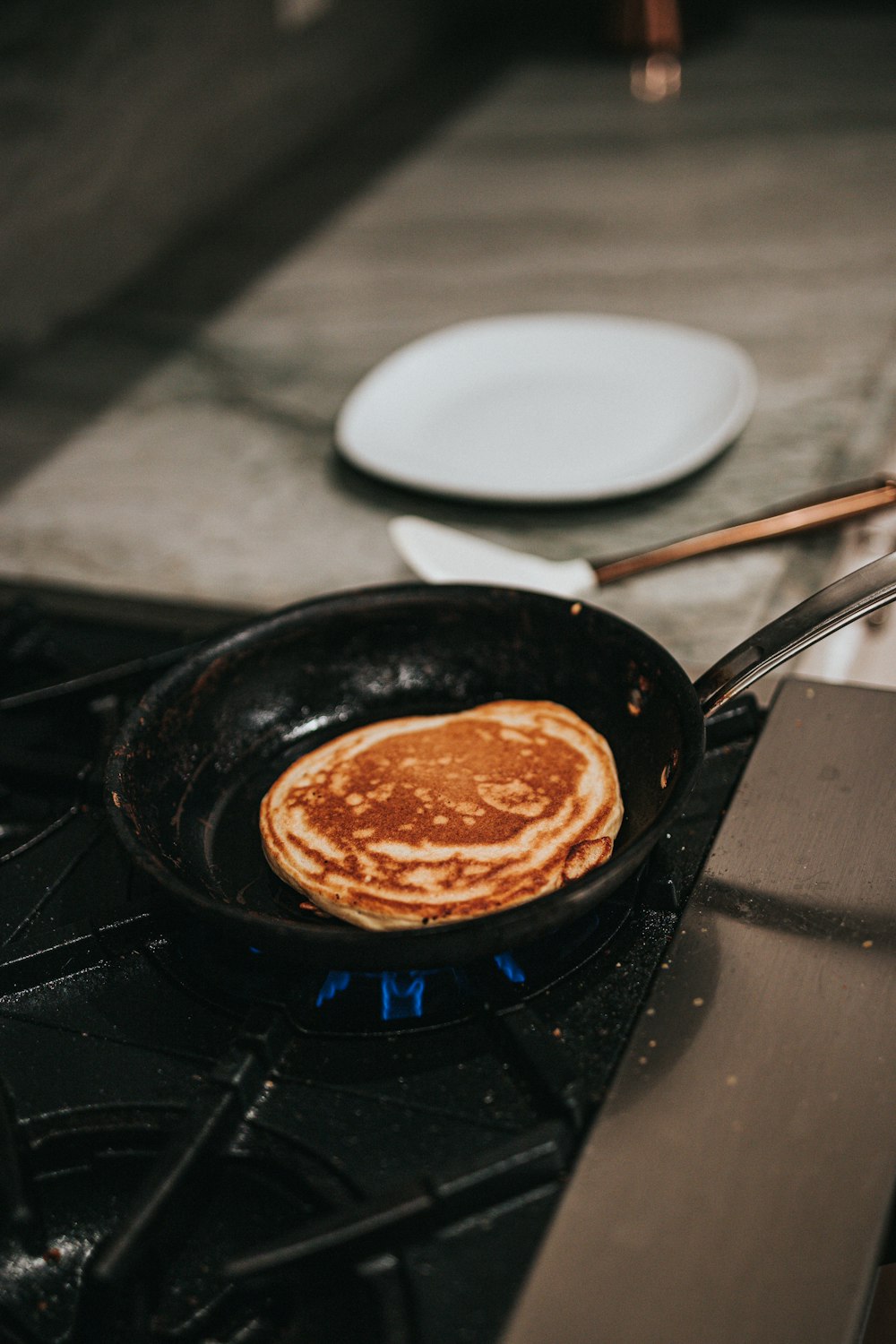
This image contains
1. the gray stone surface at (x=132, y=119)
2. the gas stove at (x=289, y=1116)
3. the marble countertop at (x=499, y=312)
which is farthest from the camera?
the gray stone surface at (x=132, y=119)

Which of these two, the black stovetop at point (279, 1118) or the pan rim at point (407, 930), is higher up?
the pan rim at point (407, 930)

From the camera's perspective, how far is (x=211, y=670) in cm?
78

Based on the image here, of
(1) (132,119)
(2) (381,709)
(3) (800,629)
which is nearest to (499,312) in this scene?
(1) (132,119)

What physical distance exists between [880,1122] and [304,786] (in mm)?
364

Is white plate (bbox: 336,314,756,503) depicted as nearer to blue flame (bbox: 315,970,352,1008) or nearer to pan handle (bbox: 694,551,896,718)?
pan handle (bbox: 694,551,896,718)

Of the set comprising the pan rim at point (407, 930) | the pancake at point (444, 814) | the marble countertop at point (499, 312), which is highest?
the pan rim at point (407, 930)

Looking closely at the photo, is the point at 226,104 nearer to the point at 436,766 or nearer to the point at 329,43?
the point at 329,43

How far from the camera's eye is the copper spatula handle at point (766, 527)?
979 mm

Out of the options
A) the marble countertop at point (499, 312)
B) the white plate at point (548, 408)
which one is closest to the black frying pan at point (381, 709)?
the marble countertop at point (499, 312)

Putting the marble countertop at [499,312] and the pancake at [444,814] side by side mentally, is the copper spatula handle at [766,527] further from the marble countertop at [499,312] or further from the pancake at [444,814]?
the pancake at [444,814]

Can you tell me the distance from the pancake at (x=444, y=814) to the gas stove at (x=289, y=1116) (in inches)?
1.6

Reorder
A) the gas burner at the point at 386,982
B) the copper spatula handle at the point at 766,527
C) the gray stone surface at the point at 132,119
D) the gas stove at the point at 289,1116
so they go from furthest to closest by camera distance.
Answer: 1. the gray stone surface at the point at 132,119
2. the copper spatula handle at the point at 766,527
3. the gas burner at the point at 386,982
4. the gas stove at the point at 289,1116

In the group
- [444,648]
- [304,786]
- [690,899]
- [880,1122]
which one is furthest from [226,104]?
[880,1122]

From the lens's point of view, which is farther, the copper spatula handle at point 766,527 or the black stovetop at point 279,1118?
the copper spatula handle at point 766,527
